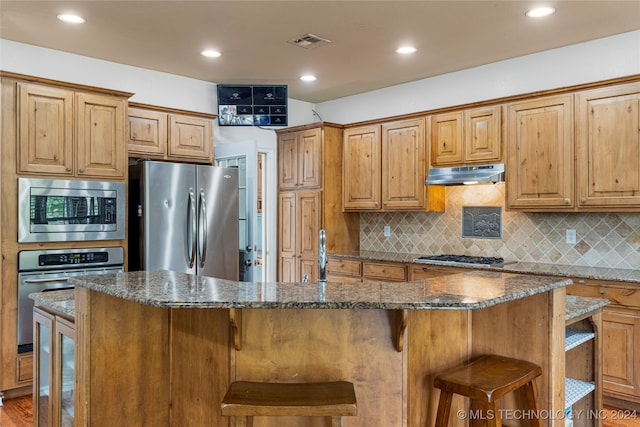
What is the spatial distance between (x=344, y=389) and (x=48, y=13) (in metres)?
3.14

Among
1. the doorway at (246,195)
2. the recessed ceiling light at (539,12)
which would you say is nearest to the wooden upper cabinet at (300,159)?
the doorway at (246,195)

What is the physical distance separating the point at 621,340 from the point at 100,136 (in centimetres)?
411

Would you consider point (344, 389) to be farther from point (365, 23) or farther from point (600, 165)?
point (600, 165)

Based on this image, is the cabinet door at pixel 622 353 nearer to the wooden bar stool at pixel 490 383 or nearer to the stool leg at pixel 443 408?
the wooden bar stool at pixel 490 383

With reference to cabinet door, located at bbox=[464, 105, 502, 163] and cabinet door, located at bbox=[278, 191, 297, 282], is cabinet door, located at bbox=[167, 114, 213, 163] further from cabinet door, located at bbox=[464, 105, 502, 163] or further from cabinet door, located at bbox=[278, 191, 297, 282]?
cabinet door, located at bbox=[464, 105, 502, 163]

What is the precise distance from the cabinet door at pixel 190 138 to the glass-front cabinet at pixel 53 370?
2.24 m

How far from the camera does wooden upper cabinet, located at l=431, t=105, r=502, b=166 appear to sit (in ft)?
14.0

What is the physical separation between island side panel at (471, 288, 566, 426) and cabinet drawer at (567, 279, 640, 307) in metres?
1.37

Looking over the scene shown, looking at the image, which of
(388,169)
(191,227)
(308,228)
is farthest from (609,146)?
(191,227)

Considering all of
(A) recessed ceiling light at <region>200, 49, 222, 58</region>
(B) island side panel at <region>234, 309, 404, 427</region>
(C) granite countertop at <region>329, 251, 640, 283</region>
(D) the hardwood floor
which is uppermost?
(A) recessed ceiling light at <region>200, 49, 222, 58</region>

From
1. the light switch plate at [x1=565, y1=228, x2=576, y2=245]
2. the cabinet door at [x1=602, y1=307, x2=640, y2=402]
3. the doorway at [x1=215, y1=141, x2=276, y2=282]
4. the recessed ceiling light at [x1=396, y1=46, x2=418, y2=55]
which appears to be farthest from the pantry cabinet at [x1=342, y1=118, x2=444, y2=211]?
the cabinet door at [x1=602, y1=307, x2=640, y2=402]

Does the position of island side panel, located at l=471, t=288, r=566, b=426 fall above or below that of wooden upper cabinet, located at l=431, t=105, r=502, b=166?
below

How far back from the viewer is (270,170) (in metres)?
5.81

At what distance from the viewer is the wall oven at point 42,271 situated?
11.7 ft
